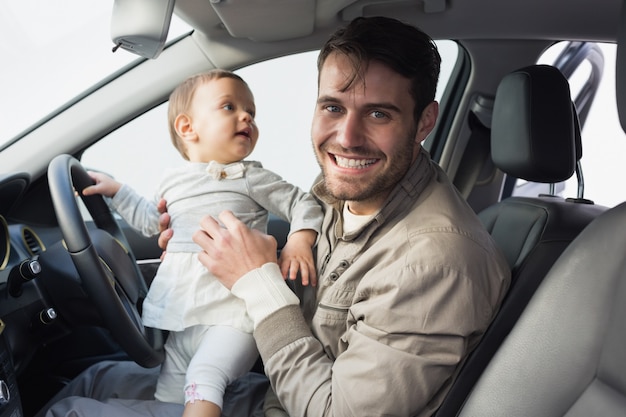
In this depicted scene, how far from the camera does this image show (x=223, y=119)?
1923 mm

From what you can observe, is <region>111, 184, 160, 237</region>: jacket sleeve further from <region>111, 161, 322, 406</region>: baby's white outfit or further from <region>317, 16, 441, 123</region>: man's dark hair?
<region>317, 16, 441, 123</region>: man's dark hair

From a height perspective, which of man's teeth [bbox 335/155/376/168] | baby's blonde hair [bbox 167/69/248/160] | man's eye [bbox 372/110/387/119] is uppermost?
baby's blonde hair [bbox 167/69/248/160]

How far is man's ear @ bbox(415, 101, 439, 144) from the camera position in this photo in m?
1.66

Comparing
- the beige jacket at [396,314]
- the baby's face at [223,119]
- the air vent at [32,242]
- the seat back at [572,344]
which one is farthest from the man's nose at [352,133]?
the air vent at [32,242]

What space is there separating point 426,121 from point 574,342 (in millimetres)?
668

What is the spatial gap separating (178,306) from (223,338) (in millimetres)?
179

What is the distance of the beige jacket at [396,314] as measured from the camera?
4.36ft

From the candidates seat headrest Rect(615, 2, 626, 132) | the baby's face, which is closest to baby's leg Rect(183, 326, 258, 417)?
the baby's face

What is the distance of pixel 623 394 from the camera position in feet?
3.99

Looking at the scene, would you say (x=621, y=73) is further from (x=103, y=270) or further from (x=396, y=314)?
(x=103, y=270)

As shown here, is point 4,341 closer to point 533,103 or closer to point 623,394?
point 623,394

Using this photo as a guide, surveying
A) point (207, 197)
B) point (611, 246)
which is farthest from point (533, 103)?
point (207, 197)

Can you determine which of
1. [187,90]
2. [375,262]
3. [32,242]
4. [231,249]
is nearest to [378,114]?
[375,262]

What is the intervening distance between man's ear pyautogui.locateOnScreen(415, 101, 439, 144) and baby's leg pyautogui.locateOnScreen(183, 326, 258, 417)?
698mm
